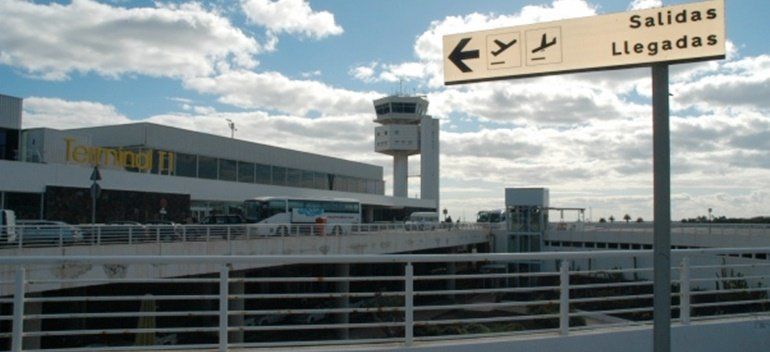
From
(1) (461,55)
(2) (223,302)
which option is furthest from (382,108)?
(1) (461,55)

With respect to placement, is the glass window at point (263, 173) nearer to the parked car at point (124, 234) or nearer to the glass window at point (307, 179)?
the glass window at point (307, 179)

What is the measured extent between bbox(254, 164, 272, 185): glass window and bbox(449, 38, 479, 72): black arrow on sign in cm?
5502

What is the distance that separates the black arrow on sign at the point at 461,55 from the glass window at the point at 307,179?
61.9 metres

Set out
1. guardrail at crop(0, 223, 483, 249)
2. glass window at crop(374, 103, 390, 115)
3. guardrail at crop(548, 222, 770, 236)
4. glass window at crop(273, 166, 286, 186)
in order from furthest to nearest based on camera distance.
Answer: glass window at crop(374, 103, 390, 115) → glass window at crop(273, 166, 286, 186) → guardrail at crop(548, 222, 770, 236) → guardrail at crop(0, 223, 483, 249)

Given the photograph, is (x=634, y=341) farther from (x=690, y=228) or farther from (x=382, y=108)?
(x=382, y=108)

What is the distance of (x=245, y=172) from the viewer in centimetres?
5728

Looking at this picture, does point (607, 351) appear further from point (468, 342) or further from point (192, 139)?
point (192, 139)

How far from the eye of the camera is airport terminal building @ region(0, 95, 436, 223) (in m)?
35.0

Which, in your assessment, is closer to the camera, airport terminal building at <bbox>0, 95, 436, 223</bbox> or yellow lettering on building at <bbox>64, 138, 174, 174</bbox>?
airport terminal building at <bbox>0, 95, 436, 223</bbox>

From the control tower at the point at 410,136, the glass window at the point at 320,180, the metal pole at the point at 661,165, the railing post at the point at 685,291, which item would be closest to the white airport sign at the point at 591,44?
the metal pole at the point at 661,165

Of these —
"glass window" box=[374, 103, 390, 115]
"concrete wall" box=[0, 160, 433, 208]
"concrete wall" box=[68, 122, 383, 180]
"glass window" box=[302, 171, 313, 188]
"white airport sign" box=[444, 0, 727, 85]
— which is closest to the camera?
"white airport sign" box=[444, 0, 727, 85]

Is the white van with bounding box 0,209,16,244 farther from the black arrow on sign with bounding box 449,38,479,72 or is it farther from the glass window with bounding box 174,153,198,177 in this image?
the glass window with bounding box 174,153,198,177

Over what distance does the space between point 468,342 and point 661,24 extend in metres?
2.91

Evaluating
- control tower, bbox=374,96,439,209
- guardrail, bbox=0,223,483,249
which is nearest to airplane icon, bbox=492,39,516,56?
guardrail, bbox=0,223,483,249
